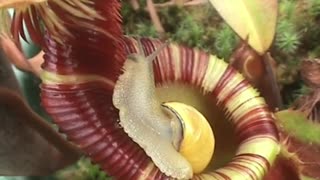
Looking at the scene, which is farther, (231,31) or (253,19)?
(231,31)

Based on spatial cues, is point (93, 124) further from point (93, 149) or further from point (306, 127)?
point (306, 127)

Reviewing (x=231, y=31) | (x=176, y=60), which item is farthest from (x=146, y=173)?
(x=231, y=31)

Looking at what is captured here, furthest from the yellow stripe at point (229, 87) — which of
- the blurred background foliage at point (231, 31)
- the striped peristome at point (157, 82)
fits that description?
the blurred background foliage at point (231, 31)

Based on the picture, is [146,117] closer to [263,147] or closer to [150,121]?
[150,121]

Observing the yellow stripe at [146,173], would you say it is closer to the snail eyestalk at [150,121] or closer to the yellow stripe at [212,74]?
the snail eyestalk at [150,121]

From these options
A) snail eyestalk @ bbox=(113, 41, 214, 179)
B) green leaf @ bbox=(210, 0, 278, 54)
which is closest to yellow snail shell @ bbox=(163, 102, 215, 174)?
snail eyestalk @ bbox=(113, 41, 214, 179)

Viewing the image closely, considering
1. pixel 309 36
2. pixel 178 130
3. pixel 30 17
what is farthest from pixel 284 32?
pixel 30 17
